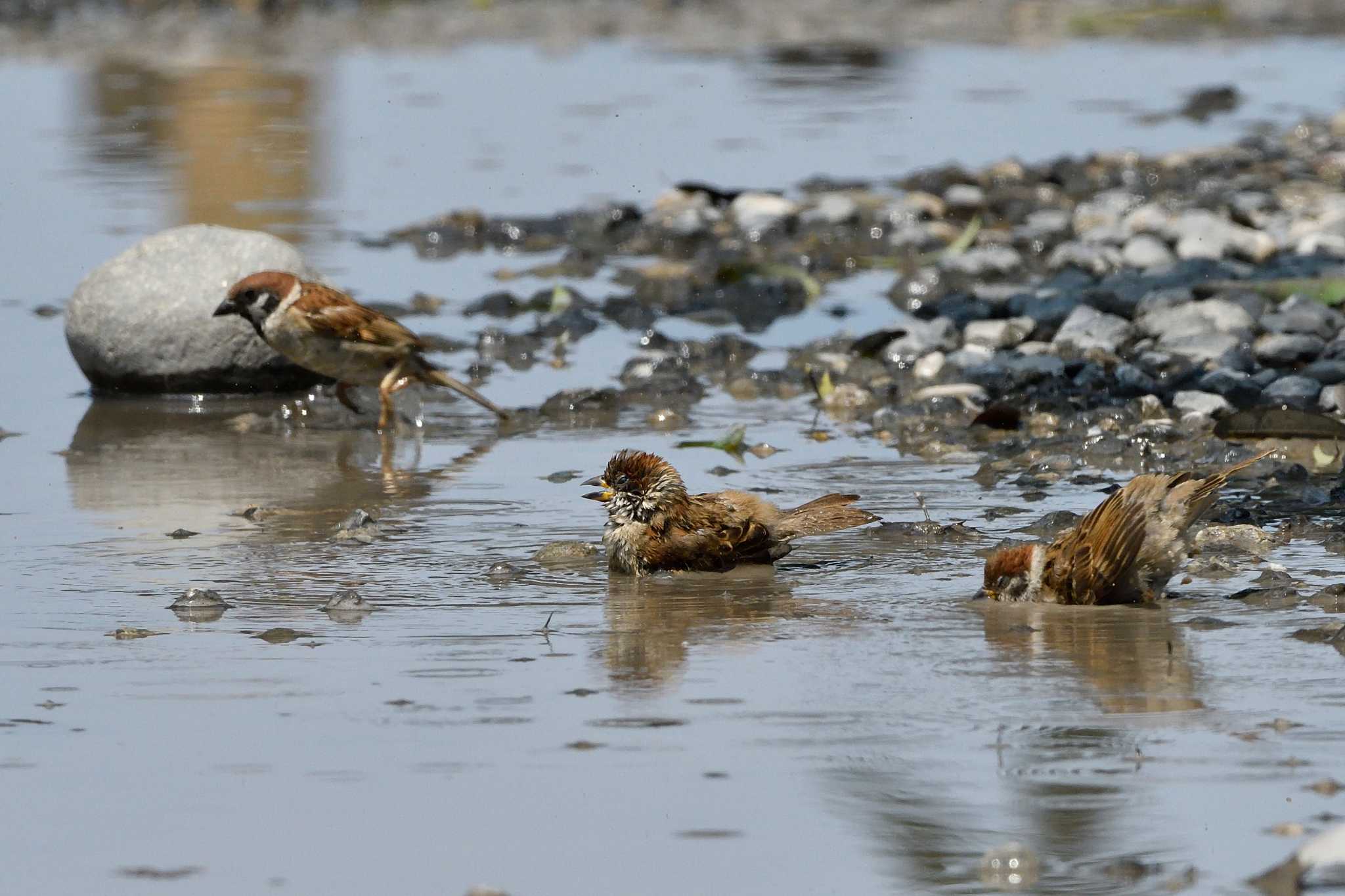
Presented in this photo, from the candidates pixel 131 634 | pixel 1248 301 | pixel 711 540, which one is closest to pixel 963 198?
pixel 1248 301

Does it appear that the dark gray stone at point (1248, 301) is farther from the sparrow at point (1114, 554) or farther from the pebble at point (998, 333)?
the sparrow at point (1114, 554)

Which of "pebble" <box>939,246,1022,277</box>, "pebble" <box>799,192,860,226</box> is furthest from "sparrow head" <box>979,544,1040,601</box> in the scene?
"pebble" <box>799,192,860,226</box>

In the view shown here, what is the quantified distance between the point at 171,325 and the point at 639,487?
472cm

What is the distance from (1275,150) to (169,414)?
11812 millimetres

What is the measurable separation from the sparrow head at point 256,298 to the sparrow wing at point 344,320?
4.5 inches

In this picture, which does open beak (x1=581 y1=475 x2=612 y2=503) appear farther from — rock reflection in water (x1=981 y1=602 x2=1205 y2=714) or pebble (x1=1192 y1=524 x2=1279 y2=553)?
pebble (x1=1192 y1=524 x2=1279 y2=553)

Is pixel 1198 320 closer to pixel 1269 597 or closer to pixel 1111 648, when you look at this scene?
pixel 1269 597

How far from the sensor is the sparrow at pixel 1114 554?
6.69m

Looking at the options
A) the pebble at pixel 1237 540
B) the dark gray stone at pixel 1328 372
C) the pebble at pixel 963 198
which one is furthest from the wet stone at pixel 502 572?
the pebble at pixel 963 198

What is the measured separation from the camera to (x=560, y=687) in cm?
591

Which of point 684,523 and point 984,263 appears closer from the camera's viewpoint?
point 684,523

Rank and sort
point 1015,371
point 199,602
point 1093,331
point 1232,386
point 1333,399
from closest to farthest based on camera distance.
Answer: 1. point 199,602
2. point 1333,399
3. point 1232,386
4. point 1015,371
5. point 1093,331

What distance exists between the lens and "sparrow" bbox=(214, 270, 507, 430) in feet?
34.3

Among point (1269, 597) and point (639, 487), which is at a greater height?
point (639, 487)
